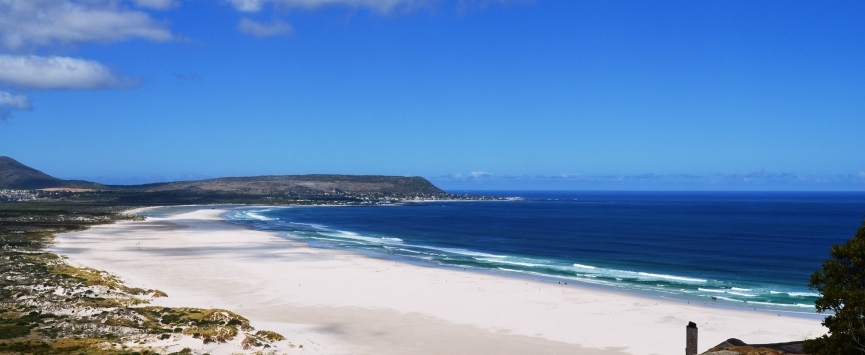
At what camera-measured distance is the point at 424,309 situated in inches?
1227

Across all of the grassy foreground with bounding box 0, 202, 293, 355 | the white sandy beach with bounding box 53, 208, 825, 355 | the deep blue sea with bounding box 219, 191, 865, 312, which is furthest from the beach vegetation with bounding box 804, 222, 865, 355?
the deep blue sea with bounding box 219, 191, 865, 312

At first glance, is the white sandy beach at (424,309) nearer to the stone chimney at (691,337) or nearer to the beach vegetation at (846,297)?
the stone chimney at (691,337)

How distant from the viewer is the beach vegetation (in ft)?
47.3

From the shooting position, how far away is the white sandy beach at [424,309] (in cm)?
2481

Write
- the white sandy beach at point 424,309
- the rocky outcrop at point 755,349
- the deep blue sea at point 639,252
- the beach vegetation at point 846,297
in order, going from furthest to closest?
the deep blue sea at point 639,252, the white sandy beach at point 424,309, the rocky outcrop at point 755,349, the beach vegetation at point 846,297

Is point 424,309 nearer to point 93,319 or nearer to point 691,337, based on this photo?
point 93,319

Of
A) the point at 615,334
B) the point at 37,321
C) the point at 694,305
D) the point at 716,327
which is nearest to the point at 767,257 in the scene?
the point at 694,305

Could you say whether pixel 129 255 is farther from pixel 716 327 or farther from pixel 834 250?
pixel 834 250

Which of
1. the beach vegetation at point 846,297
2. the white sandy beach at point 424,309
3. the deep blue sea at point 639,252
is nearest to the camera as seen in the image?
the beach vegetation at point 846,297

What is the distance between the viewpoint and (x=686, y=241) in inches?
2827

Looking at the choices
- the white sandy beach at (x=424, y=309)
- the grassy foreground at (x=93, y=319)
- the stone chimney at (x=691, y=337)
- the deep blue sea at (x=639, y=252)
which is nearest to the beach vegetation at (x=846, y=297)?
the stone chimney at (x=691, y=337)

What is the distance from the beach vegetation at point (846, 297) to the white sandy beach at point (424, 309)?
29.4ft

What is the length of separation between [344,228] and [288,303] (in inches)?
2453

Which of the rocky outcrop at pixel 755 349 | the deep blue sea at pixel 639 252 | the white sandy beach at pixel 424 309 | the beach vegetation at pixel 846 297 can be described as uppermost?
the beach vegetation at pixel 846 297
